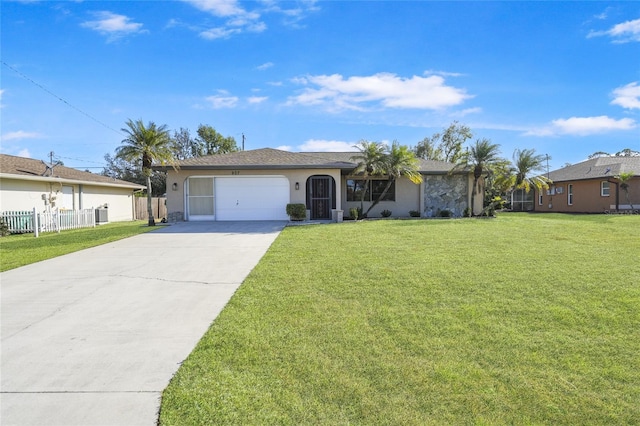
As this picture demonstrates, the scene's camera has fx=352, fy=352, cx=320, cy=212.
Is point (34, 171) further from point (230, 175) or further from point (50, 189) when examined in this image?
point (230, 175)

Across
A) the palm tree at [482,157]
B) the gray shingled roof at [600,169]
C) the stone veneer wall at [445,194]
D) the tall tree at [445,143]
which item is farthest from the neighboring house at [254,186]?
the tall tree at [445,143]

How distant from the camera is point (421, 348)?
3.61 metres

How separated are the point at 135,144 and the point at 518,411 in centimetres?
1706

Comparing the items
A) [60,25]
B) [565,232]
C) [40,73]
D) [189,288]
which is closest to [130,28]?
[60,25]

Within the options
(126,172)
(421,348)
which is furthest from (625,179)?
(126,172)

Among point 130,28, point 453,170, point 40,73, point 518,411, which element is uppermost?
point 130,28

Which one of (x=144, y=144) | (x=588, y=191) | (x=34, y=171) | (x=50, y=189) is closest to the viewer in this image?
(x=144, y=144)

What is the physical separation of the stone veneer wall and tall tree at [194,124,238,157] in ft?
82.4

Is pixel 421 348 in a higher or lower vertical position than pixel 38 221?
lower

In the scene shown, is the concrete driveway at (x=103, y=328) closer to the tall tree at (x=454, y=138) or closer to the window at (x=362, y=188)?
the window at (x=362, y=188)

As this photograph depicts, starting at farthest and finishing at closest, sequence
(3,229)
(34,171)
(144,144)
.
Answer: (34,171), (144,144), (3,229)

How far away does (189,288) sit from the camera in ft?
19.5

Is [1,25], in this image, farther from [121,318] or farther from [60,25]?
[121,318]

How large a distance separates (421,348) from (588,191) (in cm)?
2950
